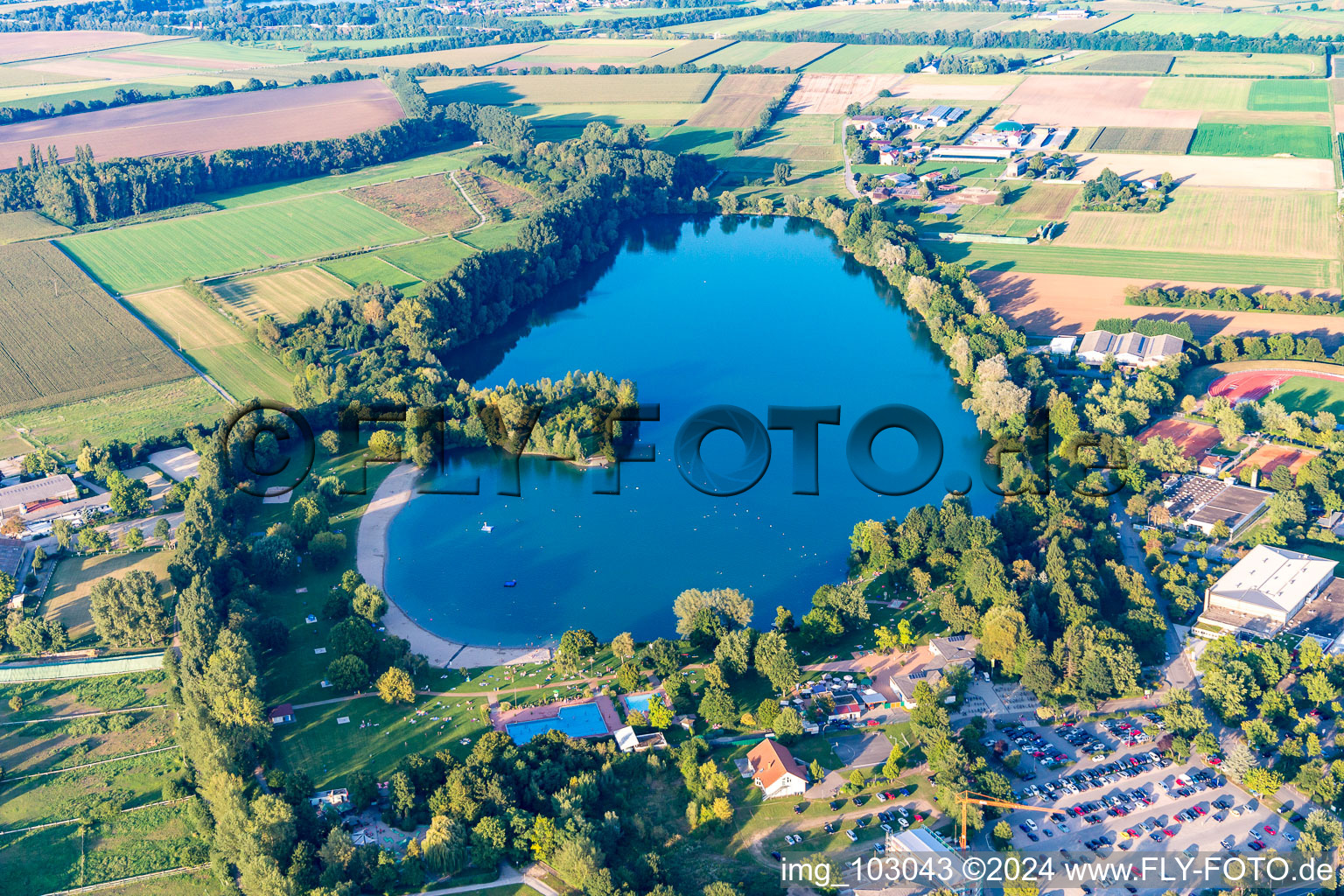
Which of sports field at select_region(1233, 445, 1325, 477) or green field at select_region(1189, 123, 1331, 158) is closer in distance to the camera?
sports field at select_region(1233, 445, 1325, 477)

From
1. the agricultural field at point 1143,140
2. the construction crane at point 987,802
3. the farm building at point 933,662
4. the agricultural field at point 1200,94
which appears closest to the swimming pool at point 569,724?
the farm building at point 933,662

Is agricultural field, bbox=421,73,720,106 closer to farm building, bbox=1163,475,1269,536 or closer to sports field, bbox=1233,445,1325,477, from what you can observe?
sports field, bbox=1233,445,1325,477

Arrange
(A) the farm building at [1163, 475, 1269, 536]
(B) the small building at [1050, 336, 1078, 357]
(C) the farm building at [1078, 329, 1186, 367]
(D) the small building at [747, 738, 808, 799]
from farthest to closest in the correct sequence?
(B) the small building at [1050, 336, 1078, 357]
(C) the farm building at [1078, 329, 1186, 367]
(A) the farm building at [1163, 475, 1269, 536]
(D) the small building at [747, 738, 808, 799]

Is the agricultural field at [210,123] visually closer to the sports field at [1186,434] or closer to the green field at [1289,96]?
the sports field at [1186,434]

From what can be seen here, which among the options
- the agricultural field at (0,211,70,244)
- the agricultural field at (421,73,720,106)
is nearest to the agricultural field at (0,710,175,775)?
the agricultural field at (0,211,70,244)

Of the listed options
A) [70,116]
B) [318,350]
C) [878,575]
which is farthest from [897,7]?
[878,575]
